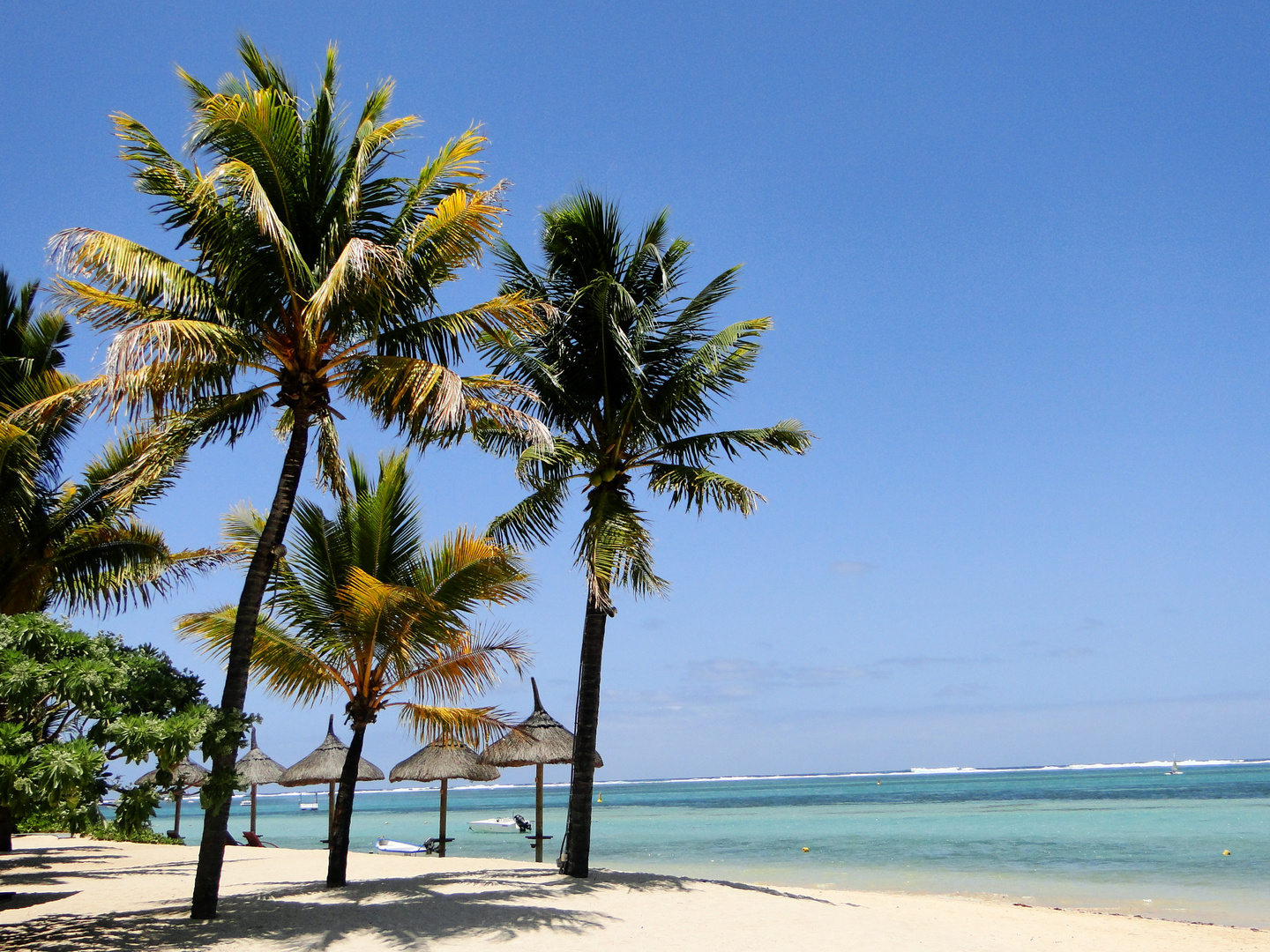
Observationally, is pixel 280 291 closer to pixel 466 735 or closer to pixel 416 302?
pixel 416 302

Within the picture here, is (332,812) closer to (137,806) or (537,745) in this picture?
(537,745)

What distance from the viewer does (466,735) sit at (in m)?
10.1

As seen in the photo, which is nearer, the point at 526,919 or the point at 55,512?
the point at 526,919

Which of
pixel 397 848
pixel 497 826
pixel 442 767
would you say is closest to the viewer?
pixel 442 767

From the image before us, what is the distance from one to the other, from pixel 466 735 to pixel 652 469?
3.77 m

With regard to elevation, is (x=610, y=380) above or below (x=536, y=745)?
above

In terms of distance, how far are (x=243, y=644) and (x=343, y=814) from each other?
316 cm

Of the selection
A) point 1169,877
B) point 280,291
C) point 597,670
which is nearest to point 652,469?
point 597,670

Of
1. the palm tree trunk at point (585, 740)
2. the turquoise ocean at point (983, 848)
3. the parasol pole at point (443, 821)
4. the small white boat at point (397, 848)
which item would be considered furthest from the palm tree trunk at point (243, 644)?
the small white boat at point (397, 848)

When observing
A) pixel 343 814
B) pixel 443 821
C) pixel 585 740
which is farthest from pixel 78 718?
pixel 443 821

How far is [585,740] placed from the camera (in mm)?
10531

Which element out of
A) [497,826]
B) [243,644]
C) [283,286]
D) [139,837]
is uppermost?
[283,286]

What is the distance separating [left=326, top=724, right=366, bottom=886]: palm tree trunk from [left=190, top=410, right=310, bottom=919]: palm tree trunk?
5.57 feet

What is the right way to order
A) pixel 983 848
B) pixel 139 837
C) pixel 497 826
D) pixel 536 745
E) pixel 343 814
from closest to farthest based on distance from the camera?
pixel 343 814, pixel 536 745, pixel 139 837, pixel 983 848, pixel 497 826
